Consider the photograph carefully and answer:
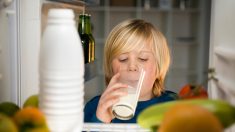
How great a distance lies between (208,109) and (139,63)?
373 mm

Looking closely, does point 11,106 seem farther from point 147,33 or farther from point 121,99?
point 147,33

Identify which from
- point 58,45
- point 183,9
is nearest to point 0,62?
point 58,45

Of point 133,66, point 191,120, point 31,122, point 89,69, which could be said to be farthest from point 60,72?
point 89,69

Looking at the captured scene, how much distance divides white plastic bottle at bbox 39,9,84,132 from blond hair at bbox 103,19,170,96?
0.29 meters

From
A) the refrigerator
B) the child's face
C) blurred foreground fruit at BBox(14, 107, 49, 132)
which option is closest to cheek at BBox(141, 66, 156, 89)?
the child's face

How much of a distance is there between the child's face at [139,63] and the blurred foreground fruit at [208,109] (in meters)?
0.31

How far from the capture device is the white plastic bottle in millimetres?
401

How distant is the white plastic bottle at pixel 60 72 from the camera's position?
1.31 ft

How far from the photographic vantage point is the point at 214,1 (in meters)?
0.74

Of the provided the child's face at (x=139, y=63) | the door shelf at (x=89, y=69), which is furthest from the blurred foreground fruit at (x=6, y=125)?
the door shelf at (x=89, y=69)

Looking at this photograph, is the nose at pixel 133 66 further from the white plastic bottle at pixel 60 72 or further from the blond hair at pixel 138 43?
the white plastic bottle at pixel 60 72

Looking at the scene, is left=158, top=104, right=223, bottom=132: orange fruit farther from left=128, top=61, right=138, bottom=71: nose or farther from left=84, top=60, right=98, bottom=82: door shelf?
left=84, top=60, right=98, bottom=82: door shelf

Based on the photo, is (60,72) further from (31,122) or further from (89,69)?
(89,69)

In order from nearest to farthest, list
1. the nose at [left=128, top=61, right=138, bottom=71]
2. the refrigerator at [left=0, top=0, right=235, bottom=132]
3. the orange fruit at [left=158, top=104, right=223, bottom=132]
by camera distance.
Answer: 1. the orange fruit at [left=158, top=104, right=223, bottom=132]
2. the refrigerator at [left=0, top=0, right=235, bottom=132]
3. the nose at [left=128, top=61, right=138, bottom=71]
